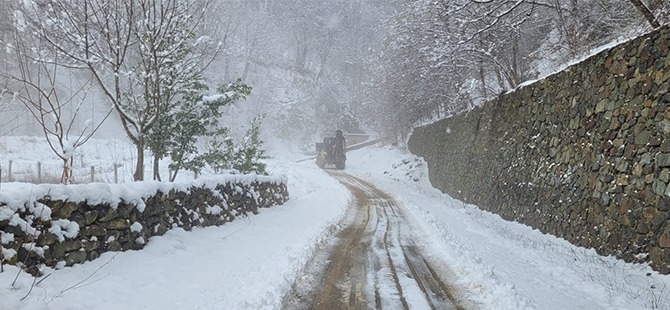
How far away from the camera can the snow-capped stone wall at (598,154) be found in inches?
222

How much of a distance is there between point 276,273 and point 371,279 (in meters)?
1.45

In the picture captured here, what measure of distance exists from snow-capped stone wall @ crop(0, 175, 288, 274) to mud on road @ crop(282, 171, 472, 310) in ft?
8.84

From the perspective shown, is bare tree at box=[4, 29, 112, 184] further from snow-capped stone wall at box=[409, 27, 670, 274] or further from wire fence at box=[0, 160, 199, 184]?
snow-capped stone wall at box=[409, 27, 670, 274]

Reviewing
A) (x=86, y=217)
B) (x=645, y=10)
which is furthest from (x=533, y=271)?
(x=86, y=217)

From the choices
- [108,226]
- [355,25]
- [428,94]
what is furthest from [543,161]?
[355,25]

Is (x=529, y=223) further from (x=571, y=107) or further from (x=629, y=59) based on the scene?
(x=629, y=59)

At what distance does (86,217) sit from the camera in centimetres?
480

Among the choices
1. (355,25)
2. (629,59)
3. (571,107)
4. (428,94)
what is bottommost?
(571,107)

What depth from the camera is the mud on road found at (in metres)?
4.58

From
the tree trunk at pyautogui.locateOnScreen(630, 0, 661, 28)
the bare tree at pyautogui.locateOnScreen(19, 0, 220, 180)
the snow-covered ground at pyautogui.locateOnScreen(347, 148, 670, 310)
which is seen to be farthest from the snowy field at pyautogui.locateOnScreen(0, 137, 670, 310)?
the tree trunk at pyautogui.locateOnScreen(630, 0, 661, 28)

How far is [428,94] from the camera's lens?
2219cm

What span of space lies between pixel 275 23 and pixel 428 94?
51.2 meters

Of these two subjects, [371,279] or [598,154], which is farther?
[598,154]

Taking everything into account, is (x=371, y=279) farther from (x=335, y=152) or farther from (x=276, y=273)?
(x=335, y=152)
